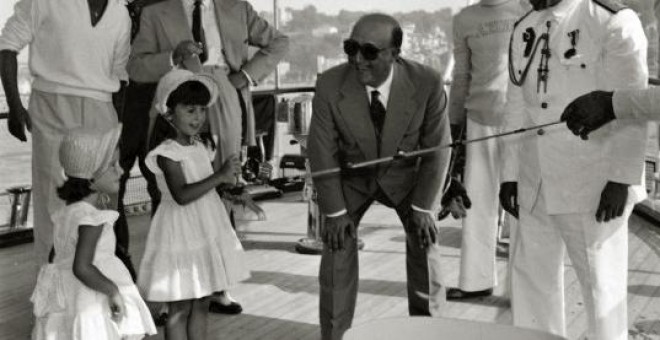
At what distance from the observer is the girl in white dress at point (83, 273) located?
2908 millimetres

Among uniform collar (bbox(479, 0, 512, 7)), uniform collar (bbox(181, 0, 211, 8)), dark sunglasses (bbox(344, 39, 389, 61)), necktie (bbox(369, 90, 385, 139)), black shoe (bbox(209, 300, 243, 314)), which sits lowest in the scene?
black shoe (bbox(209, 300, 243, 314))

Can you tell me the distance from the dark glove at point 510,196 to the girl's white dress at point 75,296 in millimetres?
1548

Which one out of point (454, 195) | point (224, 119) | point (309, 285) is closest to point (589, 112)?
point (454, 195)

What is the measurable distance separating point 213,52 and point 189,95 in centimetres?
89

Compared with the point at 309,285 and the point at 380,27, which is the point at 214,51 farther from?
the point at 309,285

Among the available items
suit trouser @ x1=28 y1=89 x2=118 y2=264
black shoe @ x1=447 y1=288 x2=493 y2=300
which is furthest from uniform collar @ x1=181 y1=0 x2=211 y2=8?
black shoe @ x1=447 y1=288 x2=493 y2=300

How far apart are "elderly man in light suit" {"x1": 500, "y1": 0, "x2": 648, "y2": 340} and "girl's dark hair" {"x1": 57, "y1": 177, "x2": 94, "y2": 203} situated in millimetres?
1660

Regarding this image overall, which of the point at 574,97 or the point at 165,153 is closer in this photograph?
the point at 574,97

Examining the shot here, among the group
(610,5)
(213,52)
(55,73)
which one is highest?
(610,5)

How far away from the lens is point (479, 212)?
4621mm

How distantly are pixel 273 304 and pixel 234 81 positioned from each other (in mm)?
1225

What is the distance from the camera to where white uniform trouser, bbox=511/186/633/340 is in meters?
3.12

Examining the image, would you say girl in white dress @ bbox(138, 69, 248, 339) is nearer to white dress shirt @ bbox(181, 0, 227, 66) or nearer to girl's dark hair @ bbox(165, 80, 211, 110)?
girl's dark hair @ bbox(165, 80, 211, 110)

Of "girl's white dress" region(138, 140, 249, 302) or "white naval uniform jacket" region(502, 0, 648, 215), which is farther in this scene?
"girl's white dress" region(138, 140, 249, 302)
